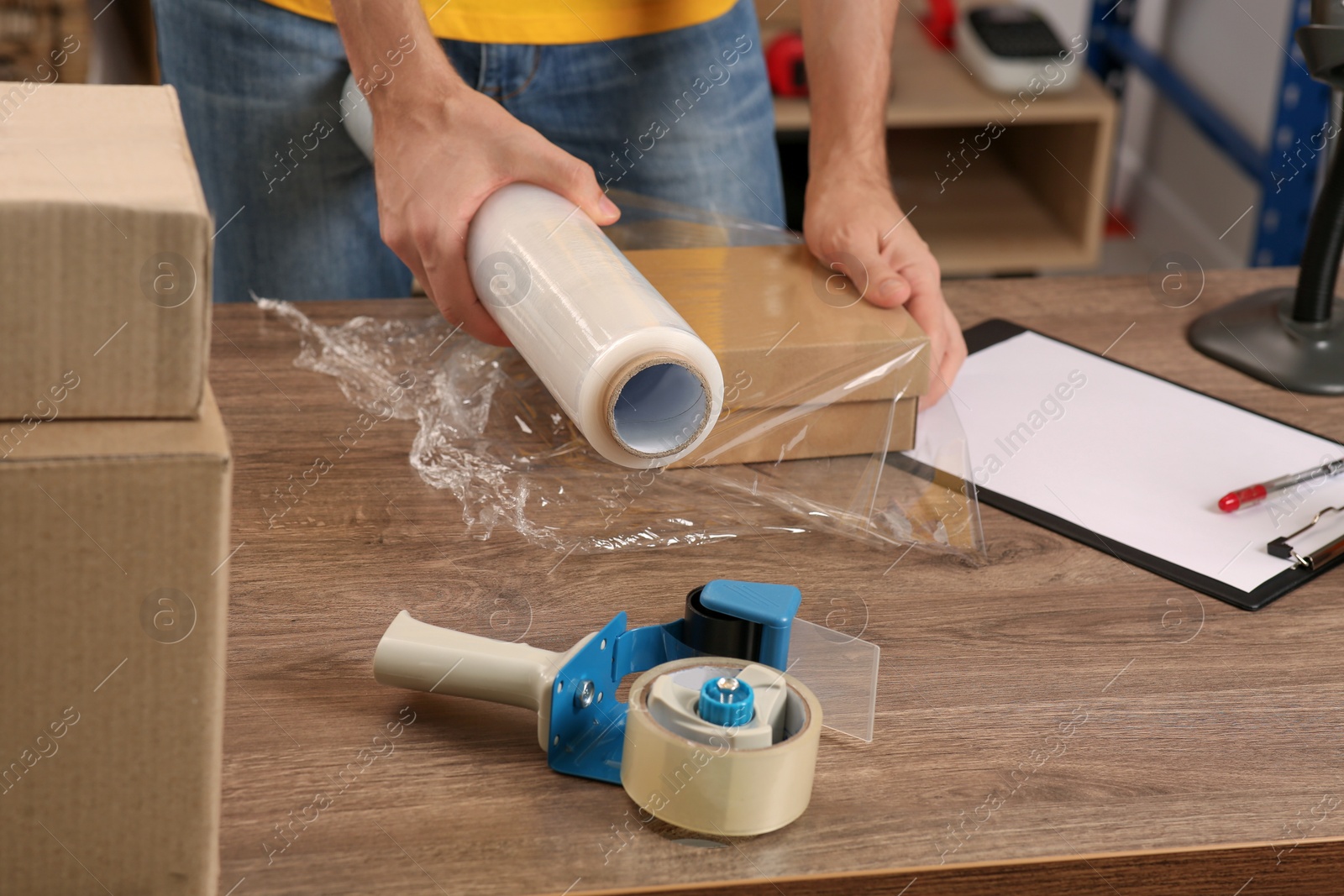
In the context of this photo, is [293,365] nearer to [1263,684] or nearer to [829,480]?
[829,480]

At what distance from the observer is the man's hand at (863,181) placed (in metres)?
0.90

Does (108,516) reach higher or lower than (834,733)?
higher

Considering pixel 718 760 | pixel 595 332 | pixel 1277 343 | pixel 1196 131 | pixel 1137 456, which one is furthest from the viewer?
pixel 1196 131

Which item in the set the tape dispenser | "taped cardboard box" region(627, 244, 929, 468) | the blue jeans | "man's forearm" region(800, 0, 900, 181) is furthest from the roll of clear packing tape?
the blue jeans

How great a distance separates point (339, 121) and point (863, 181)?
18.3 inches

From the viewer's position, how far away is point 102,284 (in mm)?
413

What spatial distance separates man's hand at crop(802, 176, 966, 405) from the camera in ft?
2.89

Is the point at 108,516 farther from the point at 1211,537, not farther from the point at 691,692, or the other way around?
the point at 1211,537

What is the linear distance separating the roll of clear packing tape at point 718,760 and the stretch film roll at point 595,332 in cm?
17

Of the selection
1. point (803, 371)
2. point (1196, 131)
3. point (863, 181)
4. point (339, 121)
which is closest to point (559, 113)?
point (339, 121)

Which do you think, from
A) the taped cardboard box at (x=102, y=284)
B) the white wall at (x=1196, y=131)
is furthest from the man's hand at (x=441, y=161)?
the white wall at (x=1196, y=131)

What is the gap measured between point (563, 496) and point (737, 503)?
11 cm

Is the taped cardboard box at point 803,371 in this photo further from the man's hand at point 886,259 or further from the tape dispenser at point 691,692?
the tape dispenser at point 691,692

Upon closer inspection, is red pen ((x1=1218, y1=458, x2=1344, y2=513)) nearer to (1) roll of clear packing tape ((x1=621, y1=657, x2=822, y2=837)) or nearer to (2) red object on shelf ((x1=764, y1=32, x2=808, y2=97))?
(1) roll of clear packing tape ((x1=621, y1=657, x2=822, y2=837))
